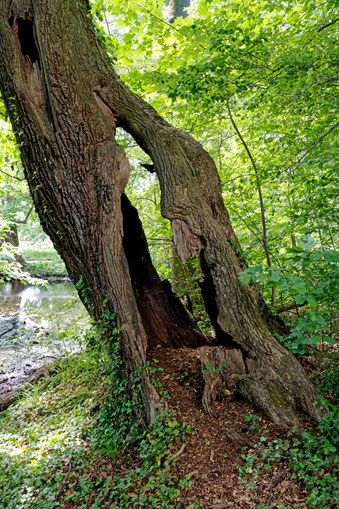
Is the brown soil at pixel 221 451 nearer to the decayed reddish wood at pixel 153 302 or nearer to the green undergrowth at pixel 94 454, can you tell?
the green undergrowth at pixel 94 454

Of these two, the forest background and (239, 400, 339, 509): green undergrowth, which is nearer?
(239, 400, 339, 509): green undergrowth

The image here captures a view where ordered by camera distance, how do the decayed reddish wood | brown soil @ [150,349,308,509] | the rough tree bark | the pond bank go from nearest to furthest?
brown soil @ [150,349,308,509] → the rough tree bark → the decayed reddish wood → the pond bank

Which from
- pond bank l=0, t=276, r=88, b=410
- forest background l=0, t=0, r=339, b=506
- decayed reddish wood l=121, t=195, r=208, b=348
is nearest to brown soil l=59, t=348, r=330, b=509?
decayed reddish wood l=121, t=195, r=208, b=348

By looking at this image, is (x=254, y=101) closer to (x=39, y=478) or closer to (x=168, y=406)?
(x=168, y=406)

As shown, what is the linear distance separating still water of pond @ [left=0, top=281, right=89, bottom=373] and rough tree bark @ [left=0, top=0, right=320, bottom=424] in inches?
43.3

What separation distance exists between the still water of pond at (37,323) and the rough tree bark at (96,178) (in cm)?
110

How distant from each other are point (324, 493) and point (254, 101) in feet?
14.2

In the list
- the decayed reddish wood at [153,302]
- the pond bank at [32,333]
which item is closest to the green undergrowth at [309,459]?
the decayed reddish wood at [153,302]

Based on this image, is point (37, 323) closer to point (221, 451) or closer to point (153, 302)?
point (153, 302)

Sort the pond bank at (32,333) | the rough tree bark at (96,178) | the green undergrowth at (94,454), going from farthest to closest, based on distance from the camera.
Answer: the pond bank at (32,333)
the rough tree bark at (96,178)
the green undergrowth at (94,454)

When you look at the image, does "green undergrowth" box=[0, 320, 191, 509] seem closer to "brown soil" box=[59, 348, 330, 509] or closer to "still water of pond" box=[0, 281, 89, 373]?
"brown soil" box=[59, 348, 330, 509]

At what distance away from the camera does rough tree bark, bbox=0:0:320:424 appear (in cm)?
320

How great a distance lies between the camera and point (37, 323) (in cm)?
975

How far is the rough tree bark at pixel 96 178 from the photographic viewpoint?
3203 millimetres
